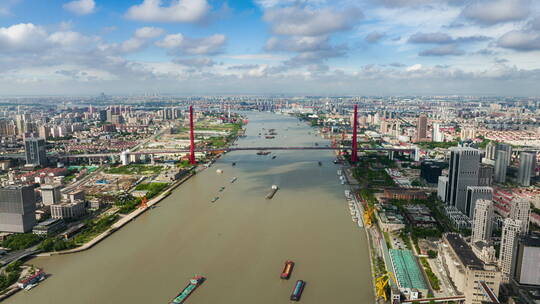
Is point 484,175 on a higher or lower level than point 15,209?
higher

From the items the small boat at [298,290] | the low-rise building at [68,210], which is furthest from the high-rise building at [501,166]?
the low-rise building at [68,210]

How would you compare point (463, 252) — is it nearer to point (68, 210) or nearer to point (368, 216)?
point (368, 216)

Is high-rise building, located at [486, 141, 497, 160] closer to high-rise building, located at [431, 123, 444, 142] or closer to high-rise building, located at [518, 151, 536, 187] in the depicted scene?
high-rise building, located at [518, 151, 536, 187]

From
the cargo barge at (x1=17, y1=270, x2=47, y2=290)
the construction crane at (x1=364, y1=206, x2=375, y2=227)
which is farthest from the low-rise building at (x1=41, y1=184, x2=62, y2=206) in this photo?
the construction crane at (x1=364, y1=206, x2=375, y2=227)

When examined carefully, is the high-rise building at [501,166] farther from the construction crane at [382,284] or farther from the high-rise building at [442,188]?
the construction crane at [382,284]

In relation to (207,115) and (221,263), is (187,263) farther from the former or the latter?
(207,115)

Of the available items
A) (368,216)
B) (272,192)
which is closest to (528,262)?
(368,216)
